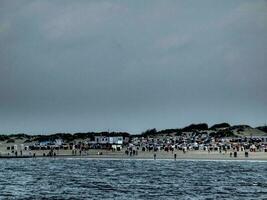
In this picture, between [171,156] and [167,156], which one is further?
[167,156]

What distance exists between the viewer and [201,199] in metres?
65.4

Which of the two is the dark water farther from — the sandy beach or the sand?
the sandy beach

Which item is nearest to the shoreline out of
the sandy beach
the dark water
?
the sandy beach

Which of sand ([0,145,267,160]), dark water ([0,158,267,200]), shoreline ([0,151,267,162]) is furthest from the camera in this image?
sand ([0,145,267,160])

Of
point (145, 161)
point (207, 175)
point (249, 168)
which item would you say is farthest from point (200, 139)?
point (207, 175)

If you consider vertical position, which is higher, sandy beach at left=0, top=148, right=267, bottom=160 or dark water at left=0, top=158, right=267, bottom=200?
sandy beach at left=0, top=148, right=267, bottom=160

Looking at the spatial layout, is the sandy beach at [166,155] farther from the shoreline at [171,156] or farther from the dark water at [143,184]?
the dark water at [143,184]

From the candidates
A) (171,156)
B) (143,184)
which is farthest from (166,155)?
(143,184)

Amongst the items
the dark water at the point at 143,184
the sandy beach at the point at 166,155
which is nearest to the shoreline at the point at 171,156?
the sandy beach at the point at 166,155

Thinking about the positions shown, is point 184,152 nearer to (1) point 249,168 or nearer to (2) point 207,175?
(1) point 249,168

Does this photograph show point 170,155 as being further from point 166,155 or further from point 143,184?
point 143,184

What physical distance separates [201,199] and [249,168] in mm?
50026

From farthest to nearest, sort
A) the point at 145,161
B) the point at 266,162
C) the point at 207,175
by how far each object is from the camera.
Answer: the point at 145,161 < the point at 266,162 < the point at 207,175

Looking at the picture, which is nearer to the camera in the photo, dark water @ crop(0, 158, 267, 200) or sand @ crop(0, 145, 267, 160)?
dark water @ crop(0, 158, 267, 200)
